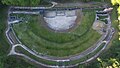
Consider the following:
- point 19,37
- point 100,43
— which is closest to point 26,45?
point 19,37

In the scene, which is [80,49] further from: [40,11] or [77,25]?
[40,11]

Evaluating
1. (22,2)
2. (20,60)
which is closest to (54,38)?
(20,60)

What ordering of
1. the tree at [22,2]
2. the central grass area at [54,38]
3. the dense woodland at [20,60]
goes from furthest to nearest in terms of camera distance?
the tree at [22,2]
the central grass area at [54,38]
the dense woodland at [20,60]

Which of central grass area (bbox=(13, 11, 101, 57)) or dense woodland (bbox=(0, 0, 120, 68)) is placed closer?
dense woodland (bbox=(0, 0, 120, 68))

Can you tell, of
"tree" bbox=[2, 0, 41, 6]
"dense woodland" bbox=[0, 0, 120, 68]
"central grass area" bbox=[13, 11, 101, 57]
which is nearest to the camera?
"dense woodland" bbox=[0, 0, 120, 68]

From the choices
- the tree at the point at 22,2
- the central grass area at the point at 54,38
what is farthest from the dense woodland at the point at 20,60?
the central grass area at the point at 54,38

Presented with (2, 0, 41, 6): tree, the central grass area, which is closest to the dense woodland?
(2, 0, 41, 6): tree

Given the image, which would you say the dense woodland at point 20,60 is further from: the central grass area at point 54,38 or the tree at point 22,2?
the central grass area at point 54,38

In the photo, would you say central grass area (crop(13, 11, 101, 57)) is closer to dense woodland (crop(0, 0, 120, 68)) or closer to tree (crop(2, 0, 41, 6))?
tree (crop(2, 0, 41, 6))

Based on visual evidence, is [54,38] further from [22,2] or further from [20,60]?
[22,2]
